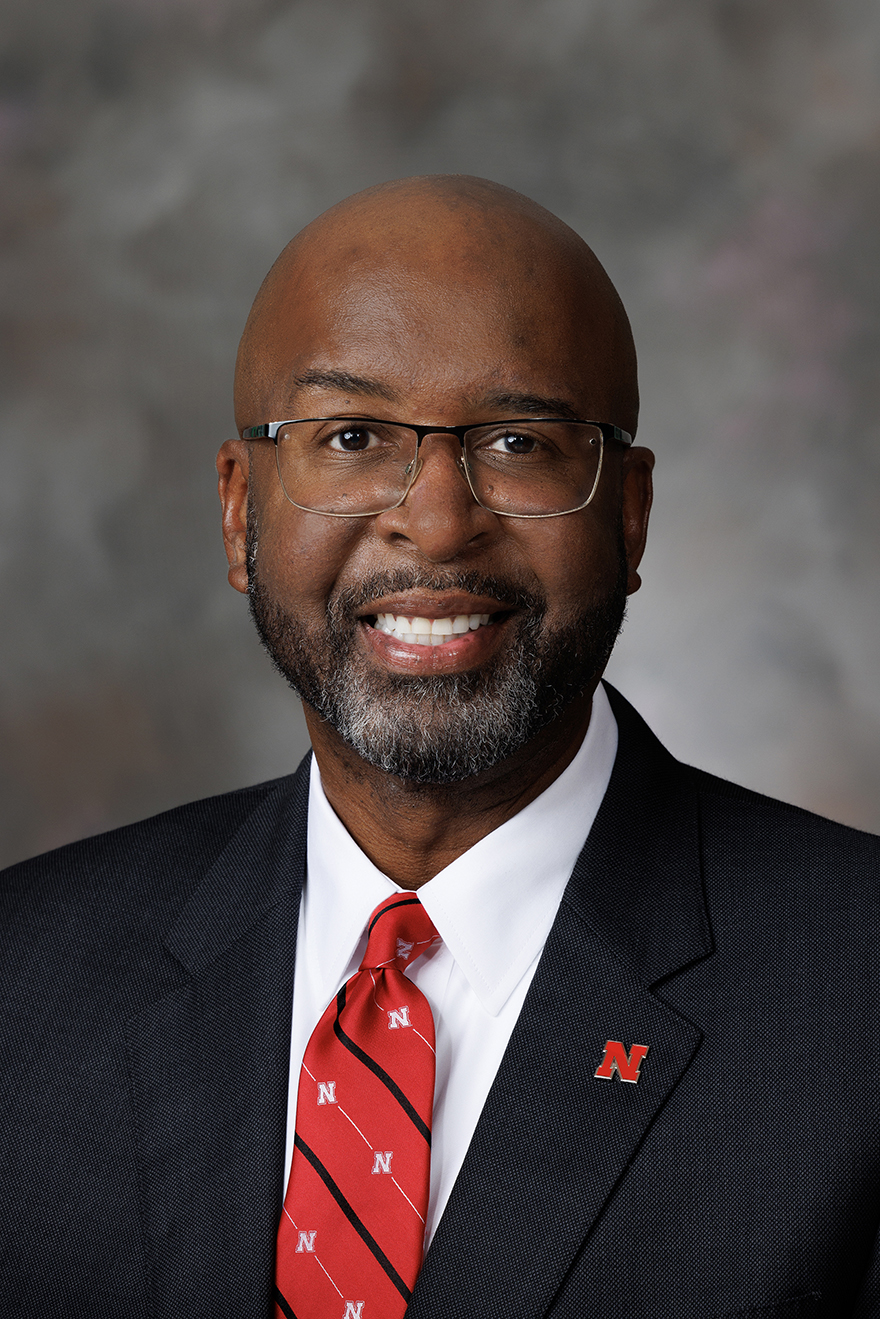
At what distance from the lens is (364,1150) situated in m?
2.64

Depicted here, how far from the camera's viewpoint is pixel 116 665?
5.45 m

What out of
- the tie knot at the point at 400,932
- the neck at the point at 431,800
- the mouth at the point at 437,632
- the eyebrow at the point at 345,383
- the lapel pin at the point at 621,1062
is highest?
the eyebrow at the point at 345,383

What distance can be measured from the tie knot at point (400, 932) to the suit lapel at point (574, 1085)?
238 millimetres

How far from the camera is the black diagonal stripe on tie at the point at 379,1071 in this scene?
2631 millimetres

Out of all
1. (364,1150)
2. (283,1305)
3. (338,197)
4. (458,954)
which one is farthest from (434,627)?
(338,197)

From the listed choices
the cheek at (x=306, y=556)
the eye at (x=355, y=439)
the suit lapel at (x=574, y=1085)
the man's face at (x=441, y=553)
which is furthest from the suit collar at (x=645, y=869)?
the eye at (x=355, y=439)

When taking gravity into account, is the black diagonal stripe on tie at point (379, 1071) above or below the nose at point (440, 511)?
below

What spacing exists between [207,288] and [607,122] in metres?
1.49

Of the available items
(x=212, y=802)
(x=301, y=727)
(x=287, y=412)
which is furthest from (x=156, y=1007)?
(x=301, y=727)

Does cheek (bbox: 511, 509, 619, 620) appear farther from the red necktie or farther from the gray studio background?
the gray studio background

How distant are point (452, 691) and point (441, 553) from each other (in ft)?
0.88

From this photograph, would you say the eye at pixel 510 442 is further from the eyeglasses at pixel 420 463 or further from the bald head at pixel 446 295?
the bald head at pixel 446 295

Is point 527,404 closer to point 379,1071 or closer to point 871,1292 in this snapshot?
point 379,1071

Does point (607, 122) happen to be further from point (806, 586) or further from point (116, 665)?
point (116, 665)
